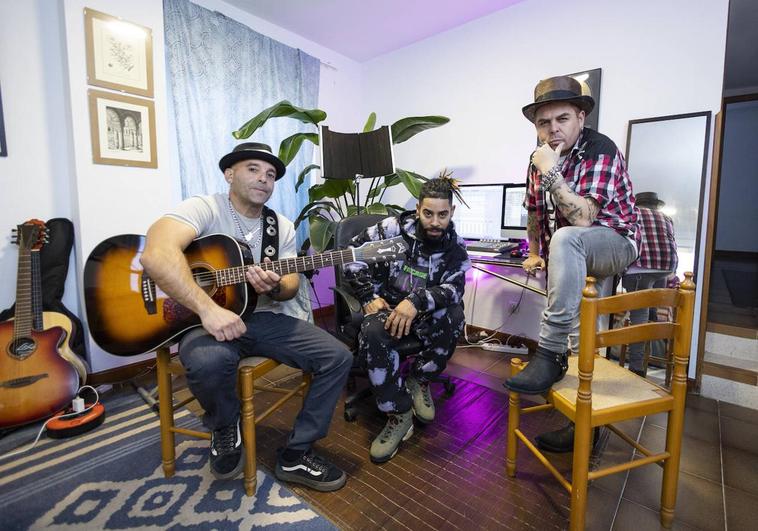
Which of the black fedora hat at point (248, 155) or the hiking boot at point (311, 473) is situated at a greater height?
the black fedora hat at point (248, 155)

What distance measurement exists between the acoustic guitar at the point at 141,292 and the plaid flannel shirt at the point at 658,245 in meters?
2.17

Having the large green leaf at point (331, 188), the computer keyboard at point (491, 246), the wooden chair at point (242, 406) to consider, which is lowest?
the wooden chair at point (242, 406)

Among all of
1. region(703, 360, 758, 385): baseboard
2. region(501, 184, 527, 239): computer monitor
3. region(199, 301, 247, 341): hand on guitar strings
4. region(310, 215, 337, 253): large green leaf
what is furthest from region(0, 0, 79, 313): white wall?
region(703, 360, 758, 385): baseboard

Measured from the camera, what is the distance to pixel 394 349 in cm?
176

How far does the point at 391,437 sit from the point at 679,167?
234 centimetres

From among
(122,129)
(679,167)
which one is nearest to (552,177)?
(679,167)

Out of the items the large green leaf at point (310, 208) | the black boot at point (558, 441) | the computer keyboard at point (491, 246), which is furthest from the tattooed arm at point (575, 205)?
the large green leaf at point (310, 208)

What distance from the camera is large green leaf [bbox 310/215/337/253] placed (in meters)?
2.58

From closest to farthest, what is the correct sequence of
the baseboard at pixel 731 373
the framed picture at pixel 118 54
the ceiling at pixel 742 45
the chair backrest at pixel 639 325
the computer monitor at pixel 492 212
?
the chair backrest at pixel 639 325, the framed picture at pixel 118 54, the baseboard at pixel 731 373, the computer monitor at pixel 492 212, the ceiling at pixel 742 45

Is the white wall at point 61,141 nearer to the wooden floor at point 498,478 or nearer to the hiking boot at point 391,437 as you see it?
the wooden floor at point 498,478

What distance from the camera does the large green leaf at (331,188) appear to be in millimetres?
2873

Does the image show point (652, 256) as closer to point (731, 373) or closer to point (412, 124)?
point (731, 373)

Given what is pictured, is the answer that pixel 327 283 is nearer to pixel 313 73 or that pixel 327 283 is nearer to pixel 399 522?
pixel 313 73

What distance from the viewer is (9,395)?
1772 mm
